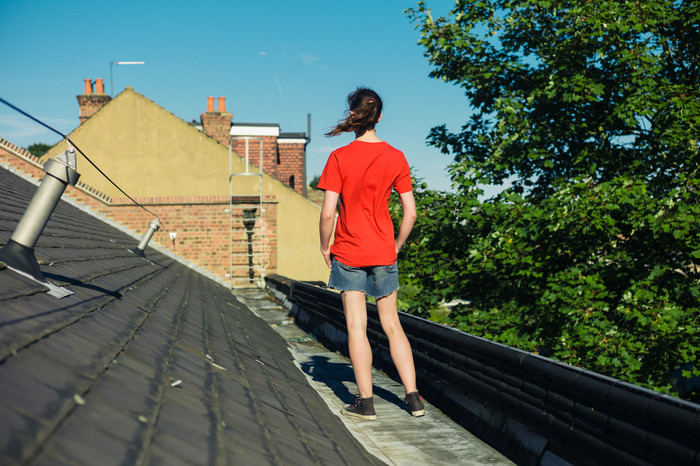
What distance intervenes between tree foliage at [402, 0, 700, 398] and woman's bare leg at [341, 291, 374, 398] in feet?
22.5

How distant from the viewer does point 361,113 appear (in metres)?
3.67

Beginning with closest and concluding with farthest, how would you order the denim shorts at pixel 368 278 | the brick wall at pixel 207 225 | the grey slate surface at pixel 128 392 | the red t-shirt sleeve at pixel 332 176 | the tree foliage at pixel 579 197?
the grey slate surface at pixel 128 392 < the red t-shirt sleeve at pixel 332 176 < the denim shorts at pixel 368 278 < the tree foliage at pixel 579 197 < the brick wall at pixel 207 225

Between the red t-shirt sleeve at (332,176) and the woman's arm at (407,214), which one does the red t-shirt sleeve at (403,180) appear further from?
the red t-shirt sleeve at (332,176)

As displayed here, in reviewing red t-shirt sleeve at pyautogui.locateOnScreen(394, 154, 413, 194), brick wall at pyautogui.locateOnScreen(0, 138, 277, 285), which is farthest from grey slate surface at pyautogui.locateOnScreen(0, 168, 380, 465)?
brick wall at pyautogui.locateOnScreen(0, 138, 277, 285)

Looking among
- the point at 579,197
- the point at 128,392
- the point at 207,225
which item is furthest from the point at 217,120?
the point at 128,392

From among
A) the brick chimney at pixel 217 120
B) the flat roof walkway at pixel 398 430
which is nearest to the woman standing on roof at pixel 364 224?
the flat roof walkway at pixel 398 430

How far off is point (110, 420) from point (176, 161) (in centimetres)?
2004

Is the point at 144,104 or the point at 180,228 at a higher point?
the point at 144,104

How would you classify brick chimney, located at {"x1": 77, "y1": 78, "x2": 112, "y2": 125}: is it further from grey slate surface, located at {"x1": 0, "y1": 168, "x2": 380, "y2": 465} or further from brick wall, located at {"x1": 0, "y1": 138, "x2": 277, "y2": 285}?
grey slate surface, located at {"x1": 0, "y1": 168, "x2": 380, "y2": 465}

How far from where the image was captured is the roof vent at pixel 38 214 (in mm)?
2584

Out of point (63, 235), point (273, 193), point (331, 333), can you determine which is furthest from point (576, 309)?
point (273, 193)

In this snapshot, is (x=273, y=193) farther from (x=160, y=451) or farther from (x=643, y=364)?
(x=160, y=451)

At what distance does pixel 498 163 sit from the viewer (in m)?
13.2

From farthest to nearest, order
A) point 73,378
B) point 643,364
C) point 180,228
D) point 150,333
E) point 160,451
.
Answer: point 180,228
point 643,364
point 150,333
point 73,378
point 160,451
